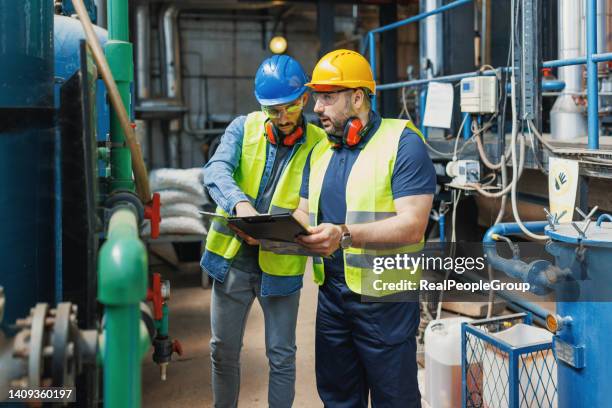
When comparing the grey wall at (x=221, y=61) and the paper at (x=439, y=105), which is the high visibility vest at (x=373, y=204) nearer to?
the paper at (x=439, y=105)

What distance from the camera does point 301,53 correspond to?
1109 centimetres

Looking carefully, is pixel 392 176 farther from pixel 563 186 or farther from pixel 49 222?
pixel 49 222

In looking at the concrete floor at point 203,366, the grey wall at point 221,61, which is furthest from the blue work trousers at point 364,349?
the grey wall at point 221,61

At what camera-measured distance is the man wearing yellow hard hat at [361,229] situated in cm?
242

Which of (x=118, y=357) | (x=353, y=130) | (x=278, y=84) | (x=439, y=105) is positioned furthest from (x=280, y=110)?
(x=439, y=105)

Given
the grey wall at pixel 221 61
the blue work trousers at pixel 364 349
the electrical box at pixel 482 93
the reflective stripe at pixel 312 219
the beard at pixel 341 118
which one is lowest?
the blue work trousers at pixel 364 349

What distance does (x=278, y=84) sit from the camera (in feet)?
9.10

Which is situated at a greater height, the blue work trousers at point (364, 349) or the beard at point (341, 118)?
the beard at point (341, 118)

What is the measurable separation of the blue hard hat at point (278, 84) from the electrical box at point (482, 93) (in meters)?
1.88

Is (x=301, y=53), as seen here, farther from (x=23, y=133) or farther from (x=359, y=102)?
(x=23, y=133)

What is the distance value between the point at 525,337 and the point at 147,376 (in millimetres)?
2407

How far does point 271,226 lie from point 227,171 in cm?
54

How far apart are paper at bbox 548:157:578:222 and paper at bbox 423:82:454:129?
1977mm

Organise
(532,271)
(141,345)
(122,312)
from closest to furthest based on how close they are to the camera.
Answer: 1. (122,312)
2. (141,345)
3. (532,271)
